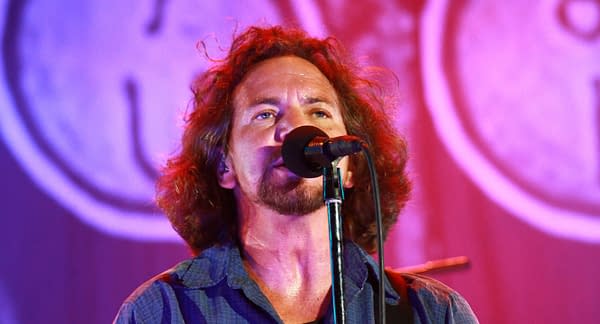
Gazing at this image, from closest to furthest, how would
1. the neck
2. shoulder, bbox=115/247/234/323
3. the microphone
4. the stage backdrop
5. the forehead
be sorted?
the microphone → shoulder, bbox=115/247/234/323 → the neck → the forehead → the stage backdrop

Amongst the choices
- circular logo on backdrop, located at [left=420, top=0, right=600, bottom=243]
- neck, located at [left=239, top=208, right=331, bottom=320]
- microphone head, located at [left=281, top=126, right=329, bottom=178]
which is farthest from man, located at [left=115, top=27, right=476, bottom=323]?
circular logo on backdrop, located at [left=420, top=0, right=600, bottom=243]

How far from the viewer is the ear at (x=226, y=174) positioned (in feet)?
7.64

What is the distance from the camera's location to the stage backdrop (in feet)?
9.18

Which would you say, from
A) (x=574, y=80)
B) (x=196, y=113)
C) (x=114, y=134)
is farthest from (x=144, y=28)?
(x=574, y=80)

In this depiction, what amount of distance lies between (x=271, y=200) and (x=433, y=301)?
20.8 inches

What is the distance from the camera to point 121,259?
9.39 feet

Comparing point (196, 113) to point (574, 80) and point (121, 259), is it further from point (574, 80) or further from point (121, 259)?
point (574, 80)

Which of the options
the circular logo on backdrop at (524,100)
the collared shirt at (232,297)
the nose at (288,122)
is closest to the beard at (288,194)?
the nose at (288,122)

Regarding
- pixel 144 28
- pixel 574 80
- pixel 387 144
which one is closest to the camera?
pixel 387 144

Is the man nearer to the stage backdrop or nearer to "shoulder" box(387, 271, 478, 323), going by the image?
"shoulder" box(387, 271, 478, 323)

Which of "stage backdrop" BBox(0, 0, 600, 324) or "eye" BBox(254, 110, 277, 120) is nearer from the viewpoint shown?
"eye" BBox(254, 110, 277, 120)

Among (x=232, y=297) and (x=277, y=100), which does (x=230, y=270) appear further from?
(x=277, y=100)

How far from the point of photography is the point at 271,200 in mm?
2068

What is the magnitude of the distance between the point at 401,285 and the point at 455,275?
121 cm
